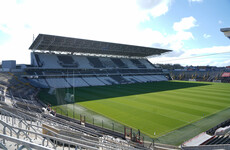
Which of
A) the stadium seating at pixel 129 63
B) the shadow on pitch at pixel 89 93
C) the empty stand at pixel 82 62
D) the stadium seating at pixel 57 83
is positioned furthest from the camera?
the stadium seating at pixel 129 63

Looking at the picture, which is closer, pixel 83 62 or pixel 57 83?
pixel 57 83

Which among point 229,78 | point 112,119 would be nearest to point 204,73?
point 229,78

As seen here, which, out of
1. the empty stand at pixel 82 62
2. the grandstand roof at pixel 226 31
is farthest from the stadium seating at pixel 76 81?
the grandstand roof at pixel 226 31

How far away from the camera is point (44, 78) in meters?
41.1

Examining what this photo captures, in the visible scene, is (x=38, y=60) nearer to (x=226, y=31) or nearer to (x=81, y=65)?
(x=81, y=65)

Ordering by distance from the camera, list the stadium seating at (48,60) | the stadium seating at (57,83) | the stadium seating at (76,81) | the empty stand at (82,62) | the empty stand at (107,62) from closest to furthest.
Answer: the stadium seating at (57,83) < the stadium seating at (76,81) < the stadium seating at (48,60) < the empty stand at (82,62) < the empty stand at (107,62)

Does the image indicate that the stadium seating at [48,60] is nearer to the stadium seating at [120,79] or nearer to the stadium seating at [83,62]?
the stadium seating at [83,62]

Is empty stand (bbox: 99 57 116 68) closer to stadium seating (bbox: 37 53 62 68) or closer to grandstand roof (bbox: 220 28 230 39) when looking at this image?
stadium seating (bbox: 37 53 62 68)

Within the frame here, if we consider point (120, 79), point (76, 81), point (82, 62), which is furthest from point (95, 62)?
point (76, 81)

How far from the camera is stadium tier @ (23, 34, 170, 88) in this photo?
40.8 metres

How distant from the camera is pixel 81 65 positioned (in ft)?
167

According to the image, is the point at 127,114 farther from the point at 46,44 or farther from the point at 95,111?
the point at 46,44

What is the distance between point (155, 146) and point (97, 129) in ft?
17.0

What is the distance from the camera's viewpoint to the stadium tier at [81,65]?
134 ft
